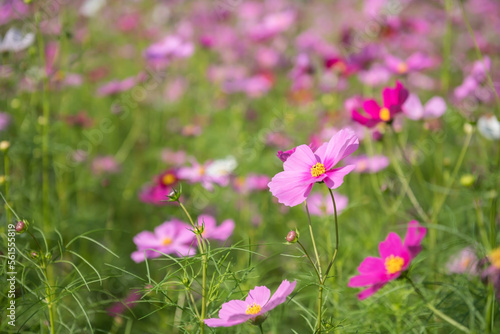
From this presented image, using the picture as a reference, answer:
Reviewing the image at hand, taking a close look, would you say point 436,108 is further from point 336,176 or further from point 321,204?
point 336,176

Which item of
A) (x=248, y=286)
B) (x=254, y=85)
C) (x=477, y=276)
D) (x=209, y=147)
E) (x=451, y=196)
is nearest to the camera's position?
(x=477, y=276)

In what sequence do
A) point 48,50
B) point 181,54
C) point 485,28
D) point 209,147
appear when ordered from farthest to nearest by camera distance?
point 485,28 < point 48,50 < point 209,147 < point 181,54

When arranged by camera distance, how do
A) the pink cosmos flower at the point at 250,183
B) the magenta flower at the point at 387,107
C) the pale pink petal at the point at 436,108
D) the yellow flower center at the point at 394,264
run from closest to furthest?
the yellow flower center at the point at 394,264, the magenta flower at the point at 387,107, the pale pink petal at the point at 436,108, the pink cosmos flower at the point at 250,183

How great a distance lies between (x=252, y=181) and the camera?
140 centimetres

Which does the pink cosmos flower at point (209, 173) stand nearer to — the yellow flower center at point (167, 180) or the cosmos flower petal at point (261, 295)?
the yellow flower center at point (167, 180)

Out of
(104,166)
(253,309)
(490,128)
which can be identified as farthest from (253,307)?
(104,166)

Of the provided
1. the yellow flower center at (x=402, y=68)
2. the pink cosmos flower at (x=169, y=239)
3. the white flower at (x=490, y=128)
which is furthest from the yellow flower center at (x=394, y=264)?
the yellow flower center at (x=402, y=68)

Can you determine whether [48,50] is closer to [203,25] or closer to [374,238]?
[203,25]

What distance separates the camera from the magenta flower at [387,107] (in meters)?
0.80

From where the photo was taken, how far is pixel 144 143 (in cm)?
227

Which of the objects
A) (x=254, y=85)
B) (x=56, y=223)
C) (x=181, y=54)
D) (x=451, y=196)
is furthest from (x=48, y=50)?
(x=451, y=196)

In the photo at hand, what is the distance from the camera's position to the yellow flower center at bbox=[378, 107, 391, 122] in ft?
2.70

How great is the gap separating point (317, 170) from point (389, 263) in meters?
0.19

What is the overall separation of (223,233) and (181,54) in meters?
0.99
